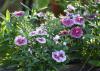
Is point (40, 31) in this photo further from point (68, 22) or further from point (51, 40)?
point (68, 22)

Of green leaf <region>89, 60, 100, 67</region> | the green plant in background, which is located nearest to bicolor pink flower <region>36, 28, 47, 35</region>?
the green plant in background

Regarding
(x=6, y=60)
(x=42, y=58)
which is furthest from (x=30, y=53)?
(x=6, y=60)

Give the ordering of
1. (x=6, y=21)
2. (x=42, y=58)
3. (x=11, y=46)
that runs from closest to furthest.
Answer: (x=42, y=58), (x=11, y=46), (x=6, y=21)

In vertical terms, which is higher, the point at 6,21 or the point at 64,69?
the point at 6,21

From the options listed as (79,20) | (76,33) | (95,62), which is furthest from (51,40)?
(95,62)

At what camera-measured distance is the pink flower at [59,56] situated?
2.93 meters

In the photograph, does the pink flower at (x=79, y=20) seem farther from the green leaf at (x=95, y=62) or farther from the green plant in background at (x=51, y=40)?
the green leaf at (x=95, y=62)

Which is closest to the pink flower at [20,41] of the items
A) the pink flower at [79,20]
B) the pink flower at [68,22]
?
the pink flower at [68,22]

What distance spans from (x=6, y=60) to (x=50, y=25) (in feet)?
1.72

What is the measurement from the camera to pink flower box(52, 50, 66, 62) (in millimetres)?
2929

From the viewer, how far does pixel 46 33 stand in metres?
3.09

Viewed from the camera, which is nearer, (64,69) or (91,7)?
(64,69)

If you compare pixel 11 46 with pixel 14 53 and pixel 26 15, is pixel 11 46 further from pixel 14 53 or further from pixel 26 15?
pixel 26 15

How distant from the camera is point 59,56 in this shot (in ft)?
9.70
